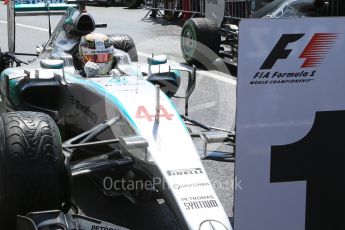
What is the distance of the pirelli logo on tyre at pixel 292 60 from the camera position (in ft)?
6.50

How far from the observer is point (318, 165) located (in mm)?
2111

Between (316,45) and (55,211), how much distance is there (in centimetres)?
172

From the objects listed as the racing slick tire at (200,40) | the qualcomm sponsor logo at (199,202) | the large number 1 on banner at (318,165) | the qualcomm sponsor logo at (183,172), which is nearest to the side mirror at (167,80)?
the qualcomm sponsor logo at (183,172)

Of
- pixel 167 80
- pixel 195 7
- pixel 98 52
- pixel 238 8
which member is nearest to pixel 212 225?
pixel 167 80

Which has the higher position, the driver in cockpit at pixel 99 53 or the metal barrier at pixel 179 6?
the metal barrier at pixel 179 6

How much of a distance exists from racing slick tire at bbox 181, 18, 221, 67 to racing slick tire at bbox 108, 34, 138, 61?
8.37ft

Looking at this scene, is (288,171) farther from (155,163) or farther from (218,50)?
(218,50)

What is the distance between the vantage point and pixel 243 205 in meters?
2.09

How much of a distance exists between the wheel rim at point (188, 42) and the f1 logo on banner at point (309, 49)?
738cm

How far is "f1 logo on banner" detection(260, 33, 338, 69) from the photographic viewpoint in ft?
6.49

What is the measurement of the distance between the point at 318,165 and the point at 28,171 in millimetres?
1694

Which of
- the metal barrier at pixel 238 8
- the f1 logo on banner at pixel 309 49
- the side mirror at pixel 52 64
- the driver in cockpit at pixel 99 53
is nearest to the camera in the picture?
the f1 logo on banner at pixel 309 49

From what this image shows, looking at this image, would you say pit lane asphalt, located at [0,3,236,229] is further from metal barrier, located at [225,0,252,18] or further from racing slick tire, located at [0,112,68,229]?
metal barrier, located at [225,0,252,18]

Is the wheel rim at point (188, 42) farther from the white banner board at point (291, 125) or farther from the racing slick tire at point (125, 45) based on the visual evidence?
the white banner board at point (291, 125)
